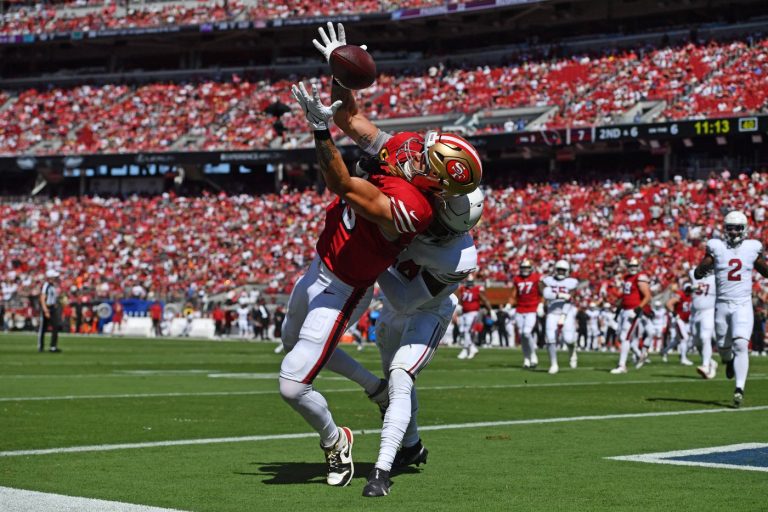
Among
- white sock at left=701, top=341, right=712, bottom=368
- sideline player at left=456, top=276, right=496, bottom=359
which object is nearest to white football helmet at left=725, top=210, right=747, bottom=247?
white sock at left=701, top=341, right=712, bottom=368

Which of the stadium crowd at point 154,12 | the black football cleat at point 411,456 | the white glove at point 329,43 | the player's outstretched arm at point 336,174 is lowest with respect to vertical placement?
the black football cleat at point 411,456

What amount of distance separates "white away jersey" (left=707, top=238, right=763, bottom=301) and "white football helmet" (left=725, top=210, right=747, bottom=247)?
0.06m

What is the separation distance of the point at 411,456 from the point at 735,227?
5.97m

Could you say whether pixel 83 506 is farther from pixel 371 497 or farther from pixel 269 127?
pixel 269 127

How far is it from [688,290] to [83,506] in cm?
1471

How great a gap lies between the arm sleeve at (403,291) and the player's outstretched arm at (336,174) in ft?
2.65

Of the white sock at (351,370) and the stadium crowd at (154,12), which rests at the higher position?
the stadium crowd at (154,12)

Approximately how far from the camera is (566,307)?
2020cm

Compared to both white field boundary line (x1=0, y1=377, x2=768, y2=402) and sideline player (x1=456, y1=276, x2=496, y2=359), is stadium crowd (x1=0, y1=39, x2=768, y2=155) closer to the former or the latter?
sideline player (x1=456, y1=276, x2=496, y2=359)

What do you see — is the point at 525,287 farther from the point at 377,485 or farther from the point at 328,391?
the point at 377,485

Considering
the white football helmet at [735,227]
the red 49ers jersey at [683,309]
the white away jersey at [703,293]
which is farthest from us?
the red 49ers jersey at [683,309]

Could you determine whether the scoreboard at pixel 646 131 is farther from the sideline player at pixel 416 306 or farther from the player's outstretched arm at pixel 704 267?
the sideline player at pixel 416 306

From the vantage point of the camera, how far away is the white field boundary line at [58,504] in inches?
202

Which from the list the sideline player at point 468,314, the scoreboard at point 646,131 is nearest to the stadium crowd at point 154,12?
the scoreboard at point 646,131
